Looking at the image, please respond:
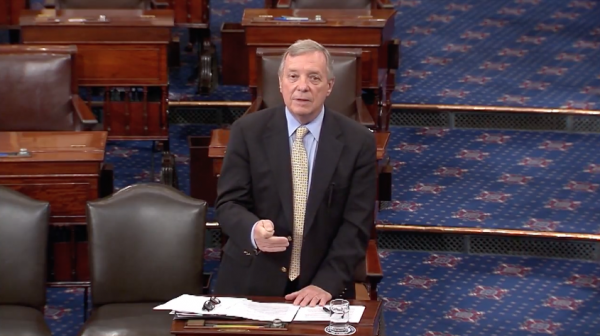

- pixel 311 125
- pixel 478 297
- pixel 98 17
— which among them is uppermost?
pixel 98 17

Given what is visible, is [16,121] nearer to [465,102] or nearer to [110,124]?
[110,124]

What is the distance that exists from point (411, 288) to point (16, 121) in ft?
5.58

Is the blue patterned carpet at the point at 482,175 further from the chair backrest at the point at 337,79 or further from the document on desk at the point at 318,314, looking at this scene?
the document on desk at the point at 318,314

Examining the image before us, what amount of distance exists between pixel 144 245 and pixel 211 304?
868mm

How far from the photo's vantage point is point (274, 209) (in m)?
3.12

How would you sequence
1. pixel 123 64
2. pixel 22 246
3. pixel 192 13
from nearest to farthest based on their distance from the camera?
pixel 22 246 → pixel 123 64 → pixel 192 13

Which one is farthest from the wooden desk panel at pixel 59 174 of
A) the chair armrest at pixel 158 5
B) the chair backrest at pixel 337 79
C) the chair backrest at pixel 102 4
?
the chair armrest at pixel 158 5

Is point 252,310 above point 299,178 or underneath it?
underneath

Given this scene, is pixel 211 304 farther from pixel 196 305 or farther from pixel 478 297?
pixel 478 297

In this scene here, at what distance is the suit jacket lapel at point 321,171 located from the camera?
122 inches

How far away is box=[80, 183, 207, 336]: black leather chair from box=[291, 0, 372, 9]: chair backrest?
2477 mm

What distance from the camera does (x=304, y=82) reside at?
3037 mm

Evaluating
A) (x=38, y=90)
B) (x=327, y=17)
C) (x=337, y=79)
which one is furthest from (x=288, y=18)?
(x=38, y=90)

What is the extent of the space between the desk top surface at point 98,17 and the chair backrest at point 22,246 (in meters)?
1.70
